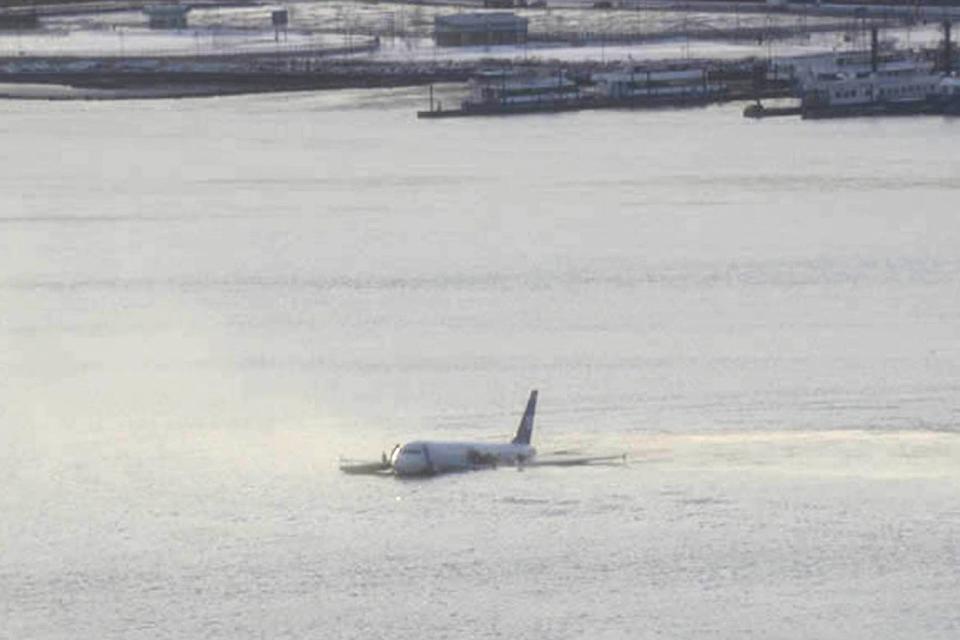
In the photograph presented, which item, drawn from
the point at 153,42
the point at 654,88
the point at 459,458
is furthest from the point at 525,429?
the point at 153,42

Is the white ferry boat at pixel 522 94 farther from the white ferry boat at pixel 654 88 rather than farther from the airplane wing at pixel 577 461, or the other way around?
the airplane wing at pixel 577 461

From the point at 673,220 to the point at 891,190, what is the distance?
228 centimetres

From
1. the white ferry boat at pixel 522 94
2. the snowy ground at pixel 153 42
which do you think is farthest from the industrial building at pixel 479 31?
the white ferry boat at pixel 522 94

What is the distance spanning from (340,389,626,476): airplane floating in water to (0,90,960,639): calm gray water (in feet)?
0.31

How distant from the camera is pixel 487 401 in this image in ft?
49.4

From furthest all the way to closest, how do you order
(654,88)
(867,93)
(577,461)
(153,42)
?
(153,42)
(654,88)
(867,93)
(577,461)

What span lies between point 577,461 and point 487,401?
1.48 meters

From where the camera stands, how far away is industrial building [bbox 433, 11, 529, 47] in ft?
141

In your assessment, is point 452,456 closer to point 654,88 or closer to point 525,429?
point 525,429

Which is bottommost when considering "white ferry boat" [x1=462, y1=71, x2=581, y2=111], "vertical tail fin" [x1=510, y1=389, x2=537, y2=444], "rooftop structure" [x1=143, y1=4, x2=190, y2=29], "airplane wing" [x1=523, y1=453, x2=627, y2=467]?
"airplane wing" [x1=523, y1=453, x2=627, y2=467]

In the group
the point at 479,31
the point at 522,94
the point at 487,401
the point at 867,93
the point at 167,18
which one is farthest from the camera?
the point at 167,18

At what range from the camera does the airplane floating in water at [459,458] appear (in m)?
13.4

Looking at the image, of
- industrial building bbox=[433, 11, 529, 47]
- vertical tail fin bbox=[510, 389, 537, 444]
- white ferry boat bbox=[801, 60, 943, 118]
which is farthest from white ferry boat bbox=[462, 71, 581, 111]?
vertical tail fin bbox=[510, 389, 537, 444]

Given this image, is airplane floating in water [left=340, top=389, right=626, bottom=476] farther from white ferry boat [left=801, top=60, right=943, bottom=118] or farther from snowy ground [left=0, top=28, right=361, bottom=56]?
snowy ground [left=0, top=28, right=361, bottom=56]
